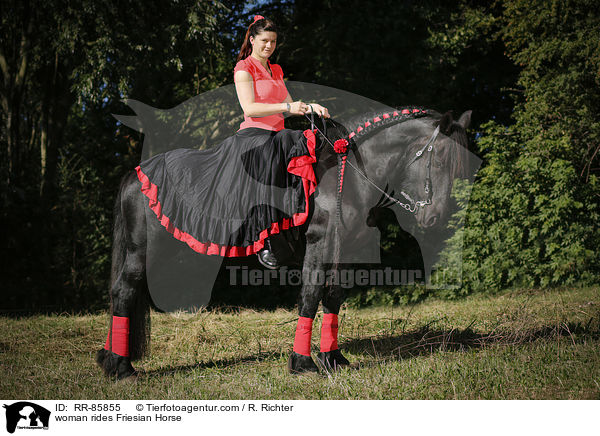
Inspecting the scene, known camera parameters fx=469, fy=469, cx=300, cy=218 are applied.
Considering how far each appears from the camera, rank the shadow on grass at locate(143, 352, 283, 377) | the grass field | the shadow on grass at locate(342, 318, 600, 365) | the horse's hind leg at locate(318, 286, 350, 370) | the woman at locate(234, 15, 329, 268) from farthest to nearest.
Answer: the shadow on grass at locate(342, 318, 600, 365) → the shadow on grass at locate(143, 352, 283, 377) → the horse's hind leg at locate(318, 286, 350, 370) → the woman at locate(234, 15, 329, 268) → the grass field

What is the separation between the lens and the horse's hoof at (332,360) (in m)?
4.04

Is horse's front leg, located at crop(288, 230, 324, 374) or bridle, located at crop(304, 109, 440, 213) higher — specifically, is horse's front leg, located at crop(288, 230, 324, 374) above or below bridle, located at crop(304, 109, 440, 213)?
below

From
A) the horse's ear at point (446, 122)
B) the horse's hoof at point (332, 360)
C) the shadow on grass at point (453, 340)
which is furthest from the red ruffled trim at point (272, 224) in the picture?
the shadow on grass at point (453, 340)

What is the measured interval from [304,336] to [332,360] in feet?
1.42

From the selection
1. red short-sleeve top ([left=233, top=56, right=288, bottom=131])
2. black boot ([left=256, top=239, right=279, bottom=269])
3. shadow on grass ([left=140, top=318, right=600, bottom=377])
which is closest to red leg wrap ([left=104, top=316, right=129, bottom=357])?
shadow on grass ([left=140, top=318, right=600, bottom=377])

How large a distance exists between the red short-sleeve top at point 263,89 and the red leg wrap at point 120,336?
204 cm

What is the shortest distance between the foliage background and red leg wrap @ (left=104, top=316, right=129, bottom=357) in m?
5.66

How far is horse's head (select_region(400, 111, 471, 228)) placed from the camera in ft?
12.1

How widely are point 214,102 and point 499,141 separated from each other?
6.78 meters

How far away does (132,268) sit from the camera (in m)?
4.30

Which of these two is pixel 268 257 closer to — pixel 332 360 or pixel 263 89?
pixel 332 360

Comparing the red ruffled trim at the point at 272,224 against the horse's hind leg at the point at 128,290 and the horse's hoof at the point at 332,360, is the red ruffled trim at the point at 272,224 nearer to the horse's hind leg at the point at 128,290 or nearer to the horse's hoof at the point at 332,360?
the horse's hind leg at the point at 128,290

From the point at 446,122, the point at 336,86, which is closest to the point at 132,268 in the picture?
the point at 446,122
